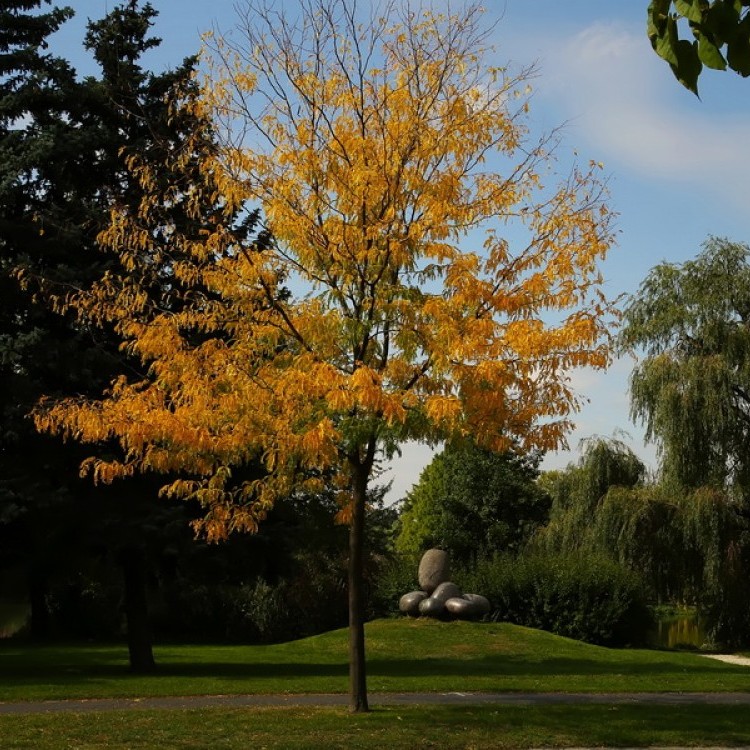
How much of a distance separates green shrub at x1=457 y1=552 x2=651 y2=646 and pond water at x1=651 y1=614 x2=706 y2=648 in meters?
1.67

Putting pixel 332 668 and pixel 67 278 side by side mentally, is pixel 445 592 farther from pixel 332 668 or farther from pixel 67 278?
pixel 67 278

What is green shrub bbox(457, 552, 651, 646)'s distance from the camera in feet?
101

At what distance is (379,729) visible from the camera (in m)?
12.0

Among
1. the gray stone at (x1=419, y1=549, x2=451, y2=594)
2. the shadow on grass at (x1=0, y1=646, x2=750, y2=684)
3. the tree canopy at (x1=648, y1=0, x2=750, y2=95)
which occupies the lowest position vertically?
the shadow on grass at (x1=0, y1=646, x2=750, y2=684)

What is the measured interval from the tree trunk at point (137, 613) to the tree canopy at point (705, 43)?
17554mm

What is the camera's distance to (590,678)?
19.3 m

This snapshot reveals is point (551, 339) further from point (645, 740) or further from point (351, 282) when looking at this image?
point (645, 740)

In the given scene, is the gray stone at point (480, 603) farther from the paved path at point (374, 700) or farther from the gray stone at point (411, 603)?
the paved path at point (374, 700)

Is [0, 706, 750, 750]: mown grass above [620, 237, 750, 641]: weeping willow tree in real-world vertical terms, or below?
below

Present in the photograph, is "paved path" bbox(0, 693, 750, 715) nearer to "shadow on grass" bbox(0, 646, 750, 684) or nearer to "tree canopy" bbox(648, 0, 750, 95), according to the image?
"shadow on grass" bbox(0, 646, 750, 684)

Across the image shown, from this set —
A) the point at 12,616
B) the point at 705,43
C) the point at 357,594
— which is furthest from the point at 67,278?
the point at 12,616

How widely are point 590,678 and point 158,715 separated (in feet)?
28.0

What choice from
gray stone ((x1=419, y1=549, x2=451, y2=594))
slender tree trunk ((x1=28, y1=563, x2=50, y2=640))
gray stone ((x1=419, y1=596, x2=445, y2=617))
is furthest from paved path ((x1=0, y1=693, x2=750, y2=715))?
slender tree trunk ((x1=28, y1=563, x2=50, y2=640))

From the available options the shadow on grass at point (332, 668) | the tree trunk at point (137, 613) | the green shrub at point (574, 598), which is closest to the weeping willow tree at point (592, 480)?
the green shrub at point (574, 598)
